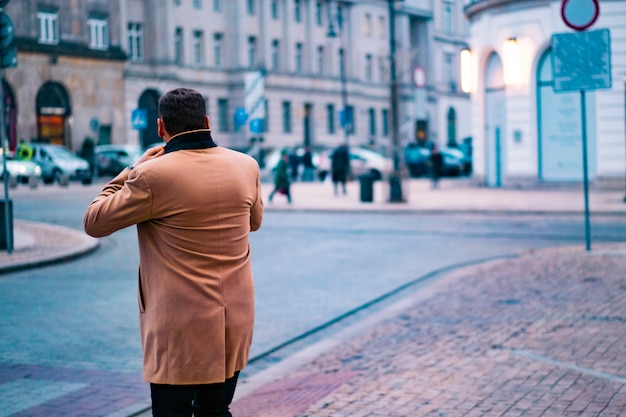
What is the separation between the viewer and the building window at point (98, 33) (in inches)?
2197

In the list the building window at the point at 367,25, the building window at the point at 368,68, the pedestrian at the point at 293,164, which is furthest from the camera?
the building window at the point at 368,68

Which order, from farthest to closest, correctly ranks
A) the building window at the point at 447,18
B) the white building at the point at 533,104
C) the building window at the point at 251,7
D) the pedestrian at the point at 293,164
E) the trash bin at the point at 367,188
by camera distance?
the building window at the point at 251,7 < the pedestrian at the point at 293,164 < the building window at the point at 447,18 < the white building at the point at 533,104 < the trash bin at the point at 367,188

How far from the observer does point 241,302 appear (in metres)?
3.84

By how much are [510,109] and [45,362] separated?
1047 inches

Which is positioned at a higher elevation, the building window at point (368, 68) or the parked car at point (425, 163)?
the building window at point (368, 68)

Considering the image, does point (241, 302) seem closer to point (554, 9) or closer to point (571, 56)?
point (571, 56)

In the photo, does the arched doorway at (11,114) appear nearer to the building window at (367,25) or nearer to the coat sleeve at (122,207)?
the building window at (367,25)

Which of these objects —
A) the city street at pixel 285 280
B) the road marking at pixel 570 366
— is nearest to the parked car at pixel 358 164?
the city street at pixel 285 280

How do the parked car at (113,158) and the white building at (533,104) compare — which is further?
the parked car at (113,158)

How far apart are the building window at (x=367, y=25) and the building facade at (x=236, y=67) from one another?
0.16m

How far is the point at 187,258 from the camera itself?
148 inches

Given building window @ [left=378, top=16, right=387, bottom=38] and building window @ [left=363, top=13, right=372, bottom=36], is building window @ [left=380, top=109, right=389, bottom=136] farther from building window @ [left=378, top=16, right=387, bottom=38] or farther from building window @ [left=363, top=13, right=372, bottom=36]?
building window @ [left=363, top=13, right=372, bottom=36]

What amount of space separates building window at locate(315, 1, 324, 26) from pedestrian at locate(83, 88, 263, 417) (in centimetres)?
7063

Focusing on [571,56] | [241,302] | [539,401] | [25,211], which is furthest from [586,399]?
[25,211]
